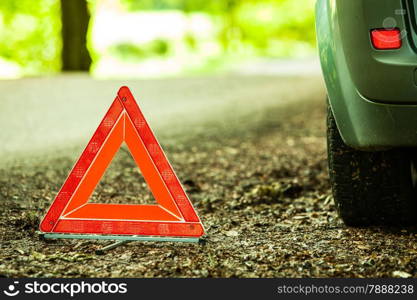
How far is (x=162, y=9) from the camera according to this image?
91.7ft

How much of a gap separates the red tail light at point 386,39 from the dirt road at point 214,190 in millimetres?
986

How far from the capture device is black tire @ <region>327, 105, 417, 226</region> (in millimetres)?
3658

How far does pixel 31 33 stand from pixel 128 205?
1449 cm

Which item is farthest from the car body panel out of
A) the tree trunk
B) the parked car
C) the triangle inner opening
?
the tree trunk

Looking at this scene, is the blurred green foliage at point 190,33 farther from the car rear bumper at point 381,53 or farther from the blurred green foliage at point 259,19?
the car rear bumper at point 381,53

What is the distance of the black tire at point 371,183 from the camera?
3.66 meters

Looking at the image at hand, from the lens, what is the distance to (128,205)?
3.49m

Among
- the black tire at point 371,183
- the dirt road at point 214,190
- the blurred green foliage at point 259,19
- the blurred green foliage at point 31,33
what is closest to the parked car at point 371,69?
the black tire at point 371,183

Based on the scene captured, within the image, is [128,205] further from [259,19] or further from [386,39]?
[259,19]

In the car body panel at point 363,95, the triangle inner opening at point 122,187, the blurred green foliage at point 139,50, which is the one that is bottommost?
the blurred green foliage at point 139,50

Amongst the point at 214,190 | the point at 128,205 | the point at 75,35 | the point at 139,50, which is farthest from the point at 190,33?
the point at 128,205

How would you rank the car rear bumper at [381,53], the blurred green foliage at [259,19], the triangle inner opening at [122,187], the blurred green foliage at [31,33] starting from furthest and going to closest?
the blurred green foliage at [259,19] → the blurred green foliage at [31,33] → the triangle inner opening at [122,187] → the car rear bumper at [381,53]

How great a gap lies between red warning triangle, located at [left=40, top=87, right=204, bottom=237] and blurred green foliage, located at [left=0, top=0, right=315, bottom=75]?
13.6 m

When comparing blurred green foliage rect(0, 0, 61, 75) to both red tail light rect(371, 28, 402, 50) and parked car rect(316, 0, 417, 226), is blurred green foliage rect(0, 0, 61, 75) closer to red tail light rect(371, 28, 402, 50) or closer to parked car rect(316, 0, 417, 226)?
parked car rect(316, 0, 417, 226)
